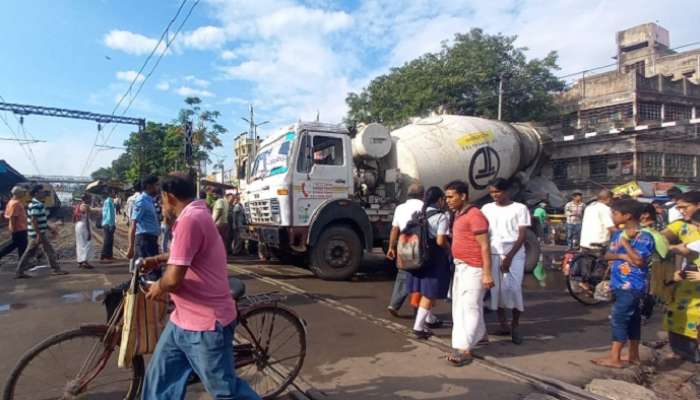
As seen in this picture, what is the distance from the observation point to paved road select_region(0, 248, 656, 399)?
368 centimetres

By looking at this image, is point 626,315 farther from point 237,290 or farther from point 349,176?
point 349,176

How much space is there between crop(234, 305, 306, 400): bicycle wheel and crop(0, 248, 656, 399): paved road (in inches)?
13.2

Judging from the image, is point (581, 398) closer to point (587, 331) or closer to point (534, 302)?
point (587, 331)

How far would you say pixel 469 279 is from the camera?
4125mm

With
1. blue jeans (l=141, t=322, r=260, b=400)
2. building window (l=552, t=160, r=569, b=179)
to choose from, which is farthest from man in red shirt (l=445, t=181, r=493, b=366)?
building window (l=552, t=160, r=569, b=179)

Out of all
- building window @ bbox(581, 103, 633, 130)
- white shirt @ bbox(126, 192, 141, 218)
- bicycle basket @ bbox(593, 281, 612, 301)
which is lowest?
bicycle basket @ bbox(593, 281, 612, 301)

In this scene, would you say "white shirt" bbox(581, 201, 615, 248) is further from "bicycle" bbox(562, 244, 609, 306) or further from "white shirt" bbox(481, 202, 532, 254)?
"white shirt" bbox(481, 202, 532, 254)

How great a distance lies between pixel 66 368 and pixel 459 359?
9.91 feet

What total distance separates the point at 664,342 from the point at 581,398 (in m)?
2.32

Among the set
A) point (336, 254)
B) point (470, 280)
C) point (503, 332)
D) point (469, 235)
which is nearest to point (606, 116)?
point (336, 254)

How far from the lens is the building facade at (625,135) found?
80.3 feet

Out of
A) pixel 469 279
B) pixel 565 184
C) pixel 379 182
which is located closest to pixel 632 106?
pixel 565 184

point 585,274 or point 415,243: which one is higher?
point 415,243

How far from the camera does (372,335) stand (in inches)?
195
